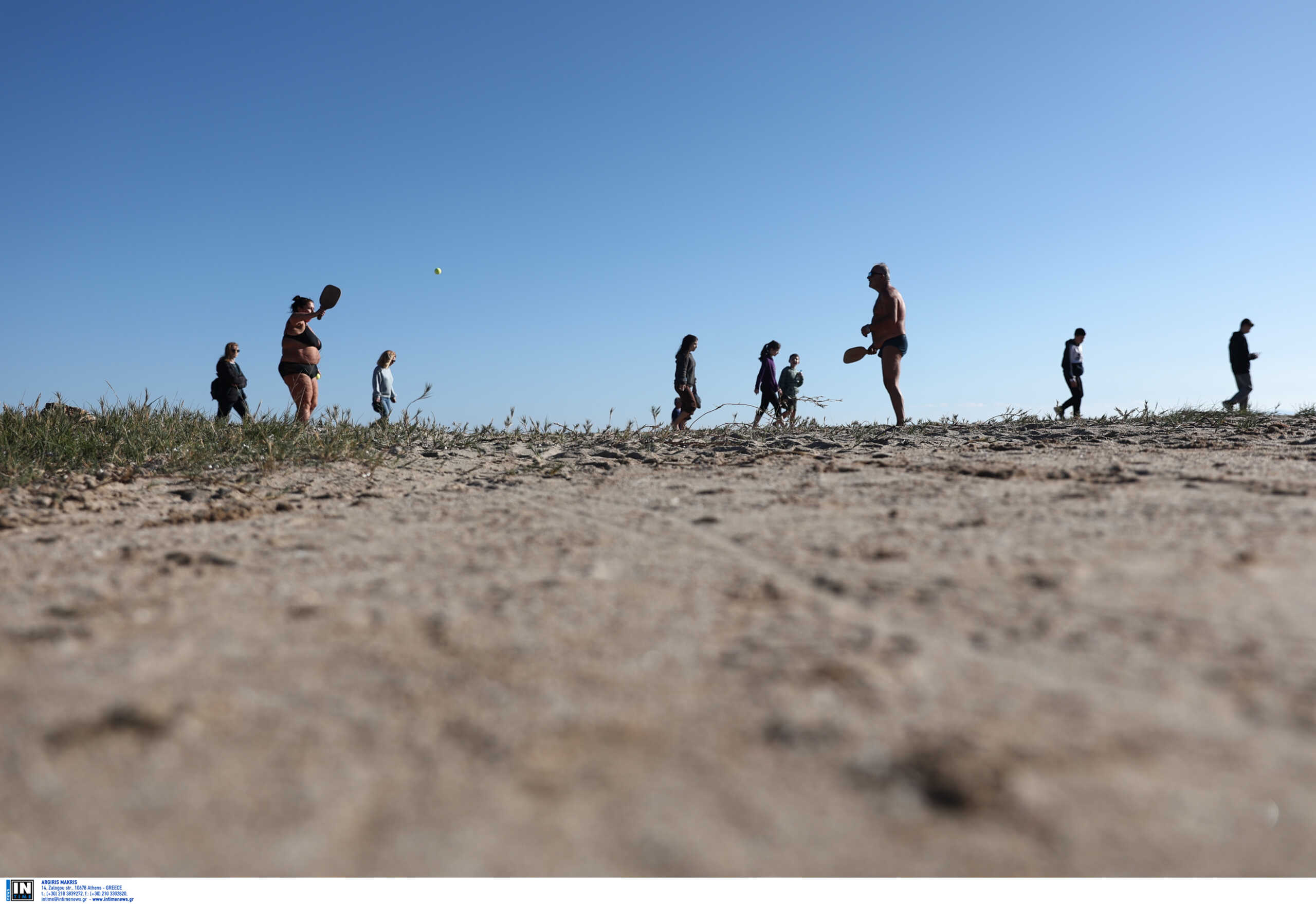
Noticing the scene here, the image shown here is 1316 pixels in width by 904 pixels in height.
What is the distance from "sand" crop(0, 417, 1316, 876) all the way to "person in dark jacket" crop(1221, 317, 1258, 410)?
11.1 meters

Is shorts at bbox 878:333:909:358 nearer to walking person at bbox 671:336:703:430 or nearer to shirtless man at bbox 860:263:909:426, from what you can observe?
shirtless man at bbox 860:263:909:426

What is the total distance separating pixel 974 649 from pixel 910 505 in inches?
64.7

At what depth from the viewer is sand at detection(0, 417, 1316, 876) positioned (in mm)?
954

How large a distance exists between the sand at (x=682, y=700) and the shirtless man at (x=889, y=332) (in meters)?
4.83

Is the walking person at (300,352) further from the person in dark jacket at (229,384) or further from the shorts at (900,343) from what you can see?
the shorts at (900,343)

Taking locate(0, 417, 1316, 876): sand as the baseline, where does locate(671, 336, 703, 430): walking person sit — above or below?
above

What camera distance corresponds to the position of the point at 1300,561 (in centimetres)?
187

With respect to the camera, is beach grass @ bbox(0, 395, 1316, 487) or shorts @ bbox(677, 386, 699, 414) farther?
shorts @ bbox(677, 386, 699, 414)

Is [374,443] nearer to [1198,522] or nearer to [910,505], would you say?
[910,505]

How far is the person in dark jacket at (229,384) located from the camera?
914 cm

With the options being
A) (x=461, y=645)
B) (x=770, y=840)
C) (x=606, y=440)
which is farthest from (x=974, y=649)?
(x=606, y=440)

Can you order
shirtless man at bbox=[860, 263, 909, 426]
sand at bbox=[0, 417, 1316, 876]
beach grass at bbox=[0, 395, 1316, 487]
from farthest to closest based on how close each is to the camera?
shirtless man at bbox=[860, 263, 909, 426], beach grass at bbox=[0, 395, 1316, 487], sand at bbox=[0, 417, 1316, 876]

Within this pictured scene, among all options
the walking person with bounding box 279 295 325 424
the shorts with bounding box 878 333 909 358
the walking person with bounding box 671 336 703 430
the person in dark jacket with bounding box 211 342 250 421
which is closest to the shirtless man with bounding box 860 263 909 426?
the shorts with bounding box 878 333 909 358

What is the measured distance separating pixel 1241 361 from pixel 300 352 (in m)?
13.3
